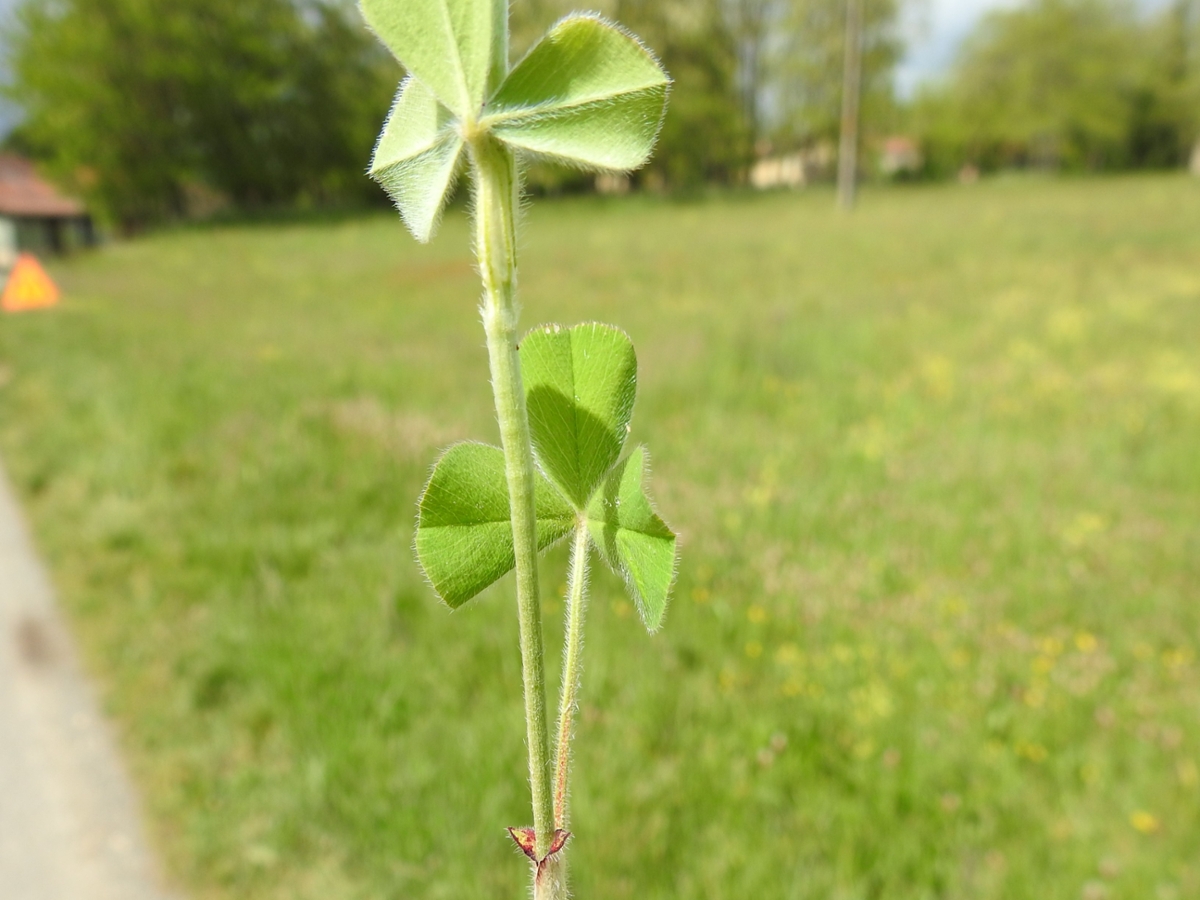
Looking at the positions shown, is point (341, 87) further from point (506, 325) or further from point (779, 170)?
point (506, 325)

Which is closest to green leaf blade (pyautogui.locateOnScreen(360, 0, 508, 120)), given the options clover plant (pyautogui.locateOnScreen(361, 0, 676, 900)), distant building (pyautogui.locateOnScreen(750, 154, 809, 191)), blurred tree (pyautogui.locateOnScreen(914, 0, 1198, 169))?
clover plant (pyautogui.locateOnScreen(361, 0, 676, 900))

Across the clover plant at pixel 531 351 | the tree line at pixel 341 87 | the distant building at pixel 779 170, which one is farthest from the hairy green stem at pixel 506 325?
the distant building at pixel 779 170

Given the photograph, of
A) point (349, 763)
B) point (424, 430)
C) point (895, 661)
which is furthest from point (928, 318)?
point (349, 763)

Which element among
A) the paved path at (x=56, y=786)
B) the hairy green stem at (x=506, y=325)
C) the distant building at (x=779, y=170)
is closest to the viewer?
the hairy green stem at (x=506, y=325)

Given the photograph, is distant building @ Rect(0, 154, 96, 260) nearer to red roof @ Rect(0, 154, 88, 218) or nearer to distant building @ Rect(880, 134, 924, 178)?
red roof @ Rect(0, 154, 88, 218)

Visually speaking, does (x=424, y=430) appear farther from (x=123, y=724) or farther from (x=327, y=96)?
(x=327, y=96)

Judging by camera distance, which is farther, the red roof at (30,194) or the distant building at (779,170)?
the distant building at (779,170)

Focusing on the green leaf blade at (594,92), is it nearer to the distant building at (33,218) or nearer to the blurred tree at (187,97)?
the distant building at (33,218)
